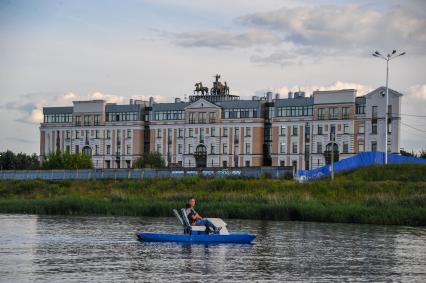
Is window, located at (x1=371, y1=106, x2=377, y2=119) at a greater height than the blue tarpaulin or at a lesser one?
greater

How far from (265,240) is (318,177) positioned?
151ft

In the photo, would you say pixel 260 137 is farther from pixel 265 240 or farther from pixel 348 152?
pixel 265 240

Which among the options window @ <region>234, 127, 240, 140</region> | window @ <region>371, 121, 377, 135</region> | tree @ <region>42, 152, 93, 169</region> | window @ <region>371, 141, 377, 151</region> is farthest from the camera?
window @ <region>234, 127, 240, 140</region>

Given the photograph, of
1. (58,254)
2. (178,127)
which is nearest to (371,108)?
(178,127)

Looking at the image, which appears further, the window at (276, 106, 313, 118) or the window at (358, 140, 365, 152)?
the window at (276, 106, 313, 118)

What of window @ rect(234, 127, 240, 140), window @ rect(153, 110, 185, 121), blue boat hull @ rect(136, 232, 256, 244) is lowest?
blue boat hull @ rect(136, 232, 256, 244)

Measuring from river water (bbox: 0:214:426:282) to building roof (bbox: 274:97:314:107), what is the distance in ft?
305

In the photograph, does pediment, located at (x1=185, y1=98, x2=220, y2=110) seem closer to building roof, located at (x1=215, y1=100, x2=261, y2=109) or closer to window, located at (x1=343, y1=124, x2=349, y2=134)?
building roof, located at (x1=215, y1=100, x2=261, y2=109)

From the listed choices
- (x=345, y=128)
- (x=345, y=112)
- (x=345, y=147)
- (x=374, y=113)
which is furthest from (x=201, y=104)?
(x=374, y=113)

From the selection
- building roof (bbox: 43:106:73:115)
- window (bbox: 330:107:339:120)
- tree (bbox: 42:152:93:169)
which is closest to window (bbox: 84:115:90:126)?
building roof (bbox: 43:106:73:115)

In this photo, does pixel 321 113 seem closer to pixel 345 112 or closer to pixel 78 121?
pixel 345 112

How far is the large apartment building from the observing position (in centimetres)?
14225

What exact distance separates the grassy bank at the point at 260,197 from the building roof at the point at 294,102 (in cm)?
5699

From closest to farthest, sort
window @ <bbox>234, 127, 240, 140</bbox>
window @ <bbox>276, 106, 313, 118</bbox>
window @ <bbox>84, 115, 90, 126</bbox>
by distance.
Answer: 1. window @ <bbox>276, 106, 313, 118</bbox>
2. window @ <bbox>234, 127, 240, 140</bbox>
3. window @ <bbox>84, 115, 90, 126</bbox>
